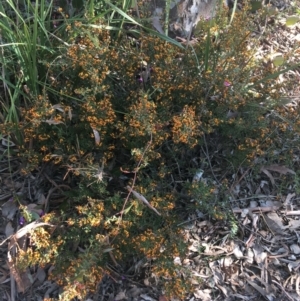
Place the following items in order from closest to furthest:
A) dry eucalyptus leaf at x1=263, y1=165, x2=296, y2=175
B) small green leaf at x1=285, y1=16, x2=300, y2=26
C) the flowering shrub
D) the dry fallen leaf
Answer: the flowering shrub < the dry fallen leaf < dry eucalyptus leaf at x1=263, y1=165, x2=296, y2=175 < small green leaf at x1=285, y1=16, x2=300, y2=26

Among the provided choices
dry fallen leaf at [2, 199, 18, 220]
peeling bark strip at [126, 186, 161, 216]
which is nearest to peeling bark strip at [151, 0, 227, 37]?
peeling bark strip at [126, 186, 161, 216]

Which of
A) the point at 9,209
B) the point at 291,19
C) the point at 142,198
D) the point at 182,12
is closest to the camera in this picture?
the point at 142,198

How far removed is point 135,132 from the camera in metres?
2.06

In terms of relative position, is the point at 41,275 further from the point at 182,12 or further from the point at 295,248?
the point at 182,12

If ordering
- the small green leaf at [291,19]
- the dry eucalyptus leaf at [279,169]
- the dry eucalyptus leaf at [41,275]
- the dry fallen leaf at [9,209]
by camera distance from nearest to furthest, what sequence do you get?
the dry eucalyptus leaf at [41,275] → the dry fallen leaf at [9,209] → the dry eucalyptus leaf at [279,169] → the small green leaf at [291,19]

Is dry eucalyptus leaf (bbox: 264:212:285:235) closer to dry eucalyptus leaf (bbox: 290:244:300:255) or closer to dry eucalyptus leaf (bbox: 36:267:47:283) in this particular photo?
dry eucalyptus leaf (bbox: 290:244:300:255)

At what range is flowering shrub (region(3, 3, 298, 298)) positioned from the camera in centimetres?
199

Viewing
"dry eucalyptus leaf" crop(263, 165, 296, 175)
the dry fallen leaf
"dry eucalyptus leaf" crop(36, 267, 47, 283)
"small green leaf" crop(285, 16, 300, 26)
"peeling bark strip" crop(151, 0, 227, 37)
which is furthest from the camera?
"small green leaf" crop(285, 16, 300, 26)

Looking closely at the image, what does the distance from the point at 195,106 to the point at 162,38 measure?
1.23 feet

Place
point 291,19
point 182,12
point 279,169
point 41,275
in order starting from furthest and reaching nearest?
point 291,19
point 182,12
point 279,169
point 41,275

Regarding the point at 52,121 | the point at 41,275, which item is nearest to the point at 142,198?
the point at 52,121

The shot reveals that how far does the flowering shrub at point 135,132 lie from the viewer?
1.99 meters

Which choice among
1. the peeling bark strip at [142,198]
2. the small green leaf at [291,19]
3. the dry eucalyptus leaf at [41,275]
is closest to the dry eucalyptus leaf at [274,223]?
the peeling bark strip at [142,198]

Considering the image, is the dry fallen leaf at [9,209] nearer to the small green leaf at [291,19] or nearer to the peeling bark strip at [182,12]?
the peeling bark strip at [182,12]
